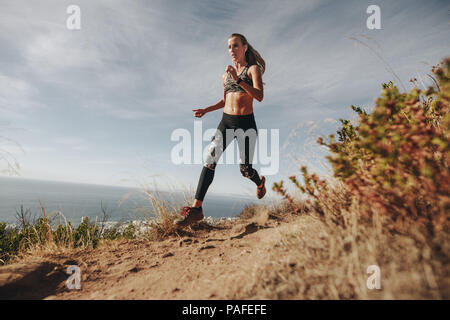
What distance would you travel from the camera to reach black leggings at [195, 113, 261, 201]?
11.0 feet

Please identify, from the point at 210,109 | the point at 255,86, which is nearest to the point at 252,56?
the point at 255,86

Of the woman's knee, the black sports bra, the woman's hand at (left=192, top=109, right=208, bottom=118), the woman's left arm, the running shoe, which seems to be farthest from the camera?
the woman's hand at (left=192, top=109, right=208, bottom=118)

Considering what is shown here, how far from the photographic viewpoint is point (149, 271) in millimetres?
2180

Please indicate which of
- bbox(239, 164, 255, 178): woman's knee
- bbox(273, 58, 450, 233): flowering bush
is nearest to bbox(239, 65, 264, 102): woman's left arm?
bbox(239, 164, 255, 178): woman's knee

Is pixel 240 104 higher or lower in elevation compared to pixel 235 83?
lower

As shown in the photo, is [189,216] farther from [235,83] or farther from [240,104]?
[235,83]

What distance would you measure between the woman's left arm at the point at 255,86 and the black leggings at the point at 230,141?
17.5 inches

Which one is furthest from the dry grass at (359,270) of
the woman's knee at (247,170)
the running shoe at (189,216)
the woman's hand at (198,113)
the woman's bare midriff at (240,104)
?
the woman's hand at (198,113)

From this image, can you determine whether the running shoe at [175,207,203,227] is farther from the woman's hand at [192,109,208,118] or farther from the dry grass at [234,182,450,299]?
the dry grass at [234,182,450,299]

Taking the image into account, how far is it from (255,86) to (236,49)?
83 centimetres

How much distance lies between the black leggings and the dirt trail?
37.4 inches

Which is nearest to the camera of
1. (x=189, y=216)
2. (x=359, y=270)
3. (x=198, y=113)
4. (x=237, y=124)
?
(x=359, y=270)

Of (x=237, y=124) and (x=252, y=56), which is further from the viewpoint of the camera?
(x=252, y=56)
